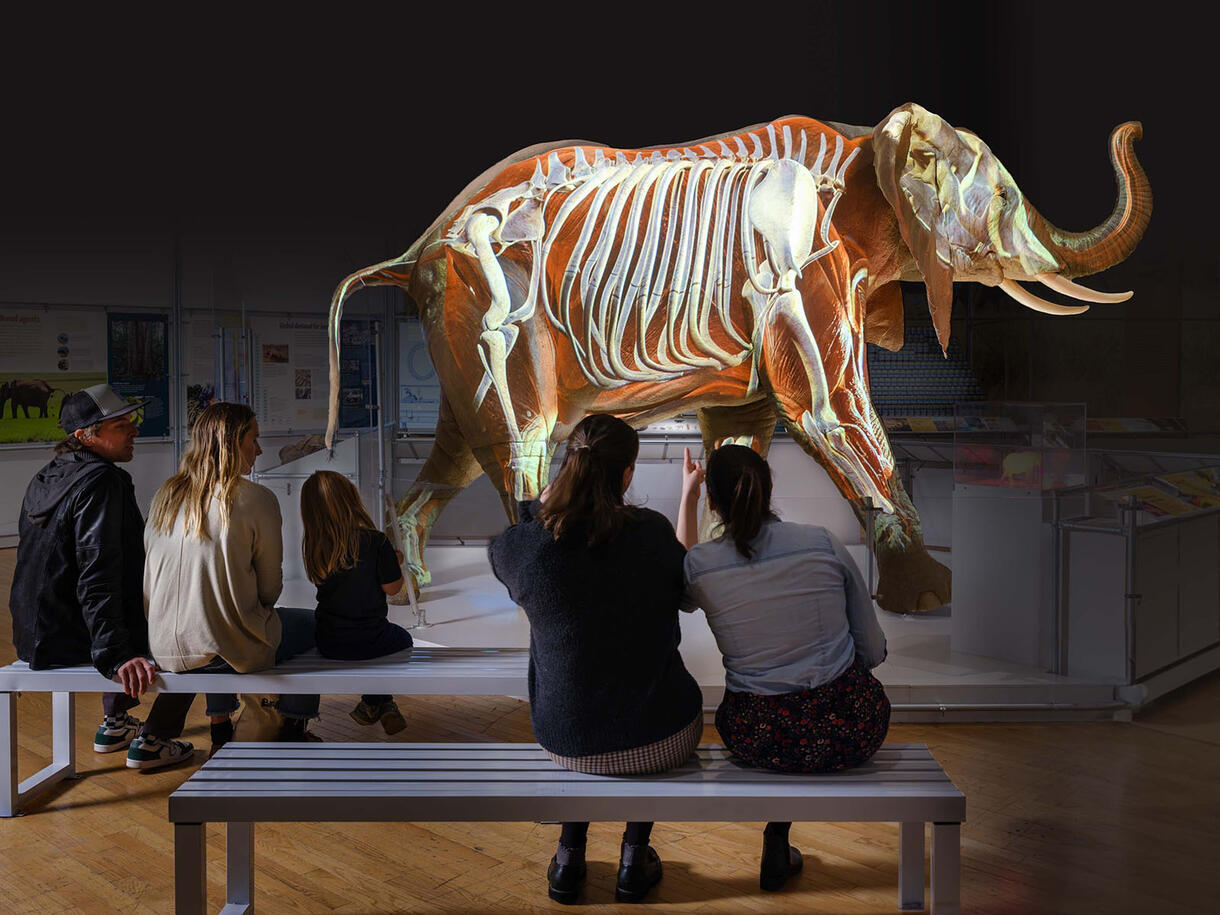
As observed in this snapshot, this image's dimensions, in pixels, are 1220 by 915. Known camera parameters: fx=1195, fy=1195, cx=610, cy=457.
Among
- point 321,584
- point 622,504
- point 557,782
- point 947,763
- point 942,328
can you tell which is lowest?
point 947,763

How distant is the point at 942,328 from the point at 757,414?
2.41 ft

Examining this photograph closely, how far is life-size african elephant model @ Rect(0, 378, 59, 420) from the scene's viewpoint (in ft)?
28.2

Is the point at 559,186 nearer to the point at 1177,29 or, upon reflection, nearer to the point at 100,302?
the point at 1177,29

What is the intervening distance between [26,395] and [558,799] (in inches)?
297

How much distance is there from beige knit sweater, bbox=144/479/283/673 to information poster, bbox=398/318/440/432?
1.10m

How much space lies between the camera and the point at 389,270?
14.6 ft

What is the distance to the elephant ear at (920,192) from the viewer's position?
4.10m

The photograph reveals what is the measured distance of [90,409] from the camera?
3506 mm

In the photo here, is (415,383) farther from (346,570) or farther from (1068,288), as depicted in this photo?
(1068,288)

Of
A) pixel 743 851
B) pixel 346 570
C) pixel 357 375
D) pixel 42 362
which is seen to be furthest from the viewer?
pixel 42 362

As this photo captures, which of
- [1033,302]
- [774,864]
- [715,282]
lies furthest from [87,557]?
[1033,302]

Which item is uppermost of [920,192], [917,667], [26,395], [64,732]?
[920,192]

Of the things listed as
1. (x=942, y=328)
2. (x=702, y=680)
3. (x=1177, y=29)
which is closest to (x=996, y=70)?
(x=1177, y=29)

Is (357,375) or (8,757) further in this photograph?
(357,375)
